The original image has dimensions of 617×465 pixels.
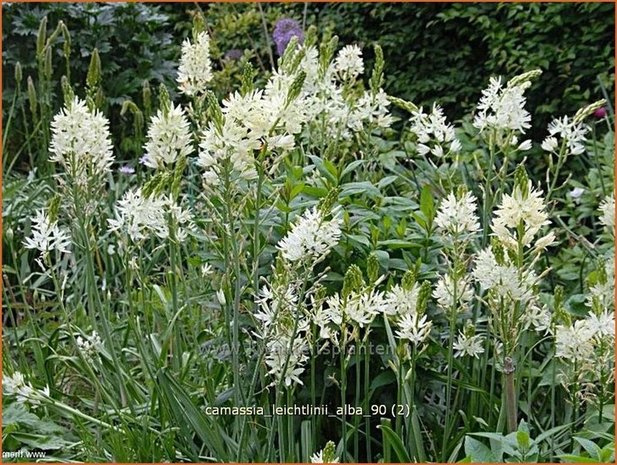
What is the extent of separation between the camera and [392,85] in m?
6.52

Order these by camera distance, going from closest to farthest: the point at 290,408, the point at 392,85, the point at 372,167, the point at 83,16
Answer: the point at 290,408
the point at 372,167
the point at 83,16
the point at 392,85

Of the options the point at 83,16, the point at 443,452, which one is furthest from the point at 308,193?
the point at 83,16

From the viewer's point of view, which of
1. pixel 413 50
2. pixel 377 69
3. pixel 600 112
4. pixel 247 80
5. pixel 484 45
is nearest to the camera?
pixel 247 80

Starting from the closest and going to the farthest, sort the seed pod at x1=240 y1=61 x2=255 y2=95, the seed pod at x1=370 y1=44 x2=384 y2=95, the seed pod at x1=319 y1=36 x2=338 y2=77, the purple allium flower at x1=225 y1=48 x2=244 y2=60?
the seed pod at x1=240 y1=61 x2=255 y2=95, the seed pod at x1=370 y1=44 x2=384 y2=95, the seed pod at x1=319 y1=36 x2=338 y2=77, the purple allium flower at x1=225 y1=48 x2=244 y2=60

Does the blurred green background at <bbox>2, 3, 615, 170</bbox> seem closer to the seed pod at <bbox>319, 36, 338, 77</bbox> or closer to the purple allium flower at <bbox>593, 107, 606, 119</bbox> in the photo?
the purple allium flower at <bbox>593, 107, 606, 119</bbox>

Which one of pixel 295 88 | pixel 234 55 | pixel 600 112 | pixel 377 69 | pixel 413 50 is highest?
pixel 413 50

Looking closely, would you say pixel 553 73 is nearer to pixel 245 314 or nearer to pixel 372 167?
pixel 372 167

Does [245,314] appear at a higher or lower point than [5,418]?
higher

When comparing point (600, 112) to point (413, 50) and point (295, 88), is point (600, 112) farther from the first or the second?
point (295, 88)

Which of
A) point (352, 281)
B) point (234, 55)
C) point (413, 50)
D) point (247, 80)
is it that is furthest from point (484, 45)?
point (352, 281)

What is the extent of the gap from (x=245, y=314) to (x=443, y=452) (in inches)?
26.0

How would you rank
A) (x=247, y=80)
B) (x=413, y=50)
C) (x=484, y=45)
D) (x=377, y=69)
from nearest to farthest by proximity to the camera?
(x=247, y=80), (x=377, y=69), (x=484, y=45), (x=413, y=50)

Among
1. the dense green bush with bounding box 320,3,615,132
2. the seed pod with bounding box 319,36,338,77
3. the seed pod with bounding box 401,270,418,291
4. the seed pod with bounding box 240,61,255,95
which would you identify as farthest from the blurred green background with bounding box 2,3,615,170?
the seed pod with bounding box 401,270,418,291

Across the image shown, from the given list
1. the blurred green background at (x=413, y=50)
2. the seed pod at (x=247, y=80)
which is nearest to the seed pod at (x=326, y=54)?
the seed pod at (x=247, y=80)
